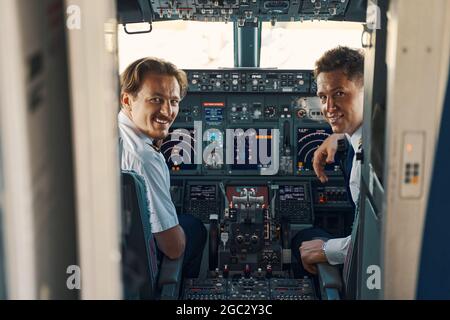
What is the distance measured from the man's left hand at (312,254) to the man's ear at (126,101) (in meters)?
1.58

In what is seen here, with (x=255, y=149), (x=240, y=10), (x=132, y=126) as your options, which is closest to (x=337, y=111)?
(x=255, y=149)

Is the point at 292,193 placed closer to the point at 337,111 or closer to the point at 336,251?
the point at 337,111

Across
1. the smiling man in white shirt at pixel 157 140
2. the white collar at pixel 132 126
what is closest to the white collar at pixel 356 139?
the smiling man in white shirt at pixel 157 140

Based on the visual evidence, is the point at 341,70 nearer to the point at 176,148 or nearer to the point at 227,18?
the point at 227,18

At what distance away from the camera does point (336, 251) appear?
13.6 ft

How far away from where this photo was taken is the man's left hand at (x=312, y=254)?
4.45 meters

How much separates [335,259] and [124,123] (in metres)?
1.67

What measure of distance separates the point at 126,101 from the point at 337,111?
1571 millimetres

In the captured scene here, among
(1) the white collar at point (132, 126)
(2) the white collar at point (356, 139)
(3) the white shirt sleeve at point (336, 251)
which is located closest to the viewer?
(3) the white shirt sleeve at point (336, 251)

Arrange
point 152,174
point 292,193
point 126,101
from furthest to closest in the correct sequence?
point 292,193 → point 126,101 → point 152,174

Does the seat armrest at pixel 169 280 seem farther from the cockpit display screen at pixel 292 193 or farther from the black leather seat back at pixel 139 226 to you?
the cockpit display screen at pixel 292 193

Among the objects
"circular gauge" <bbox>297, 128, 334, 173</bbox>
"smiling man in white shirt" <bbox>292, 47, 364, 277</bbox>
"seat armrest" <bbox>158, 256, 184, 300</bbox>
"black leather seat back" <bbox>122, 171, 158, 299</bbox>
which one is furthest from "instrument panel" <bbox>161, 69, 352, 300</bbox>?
"black leather seat back" <bbox>122, 171, 158, 299</bbox>
